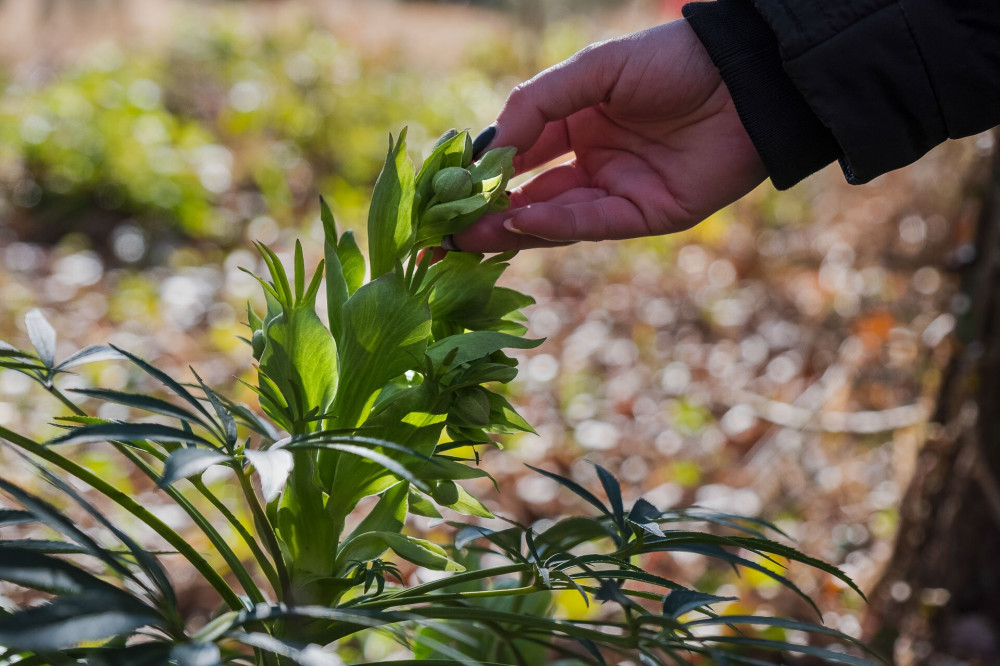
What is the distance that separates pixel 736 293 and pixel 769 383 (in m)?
0.62

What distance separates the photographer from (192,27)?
5266mm

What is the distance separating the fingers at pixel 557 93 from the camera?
2.27ft

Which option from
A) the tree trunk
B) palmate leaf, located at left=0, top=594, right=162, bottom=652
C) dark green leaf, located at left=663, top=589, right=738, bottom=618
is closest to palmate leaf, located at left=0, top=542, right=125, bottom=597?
palmate leaf, located at left=0, top=594, right=162, bottom=652

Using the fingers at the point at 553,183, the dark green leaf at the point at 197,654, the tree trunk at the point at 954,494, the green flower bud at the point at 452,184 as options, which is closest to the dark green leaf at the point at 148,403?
the dark green leaf at the point at 197,654

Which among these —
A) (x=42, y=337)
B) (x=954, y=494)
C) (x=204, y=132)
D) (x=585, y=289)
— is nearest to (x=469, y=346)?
(x=42, y=337)

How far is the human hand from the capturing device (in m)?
0.69

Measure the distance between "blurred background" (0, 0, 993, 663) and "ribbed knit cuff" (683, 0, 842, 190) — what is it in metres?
0.69

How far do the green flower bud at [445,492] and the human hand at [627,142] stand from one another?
21 cm

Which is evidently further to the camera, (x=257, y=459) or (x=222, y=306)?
(x=222, y=306)

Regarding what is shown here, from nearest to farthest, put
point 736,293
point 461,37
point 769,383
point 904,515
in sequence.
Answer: point 904,515
point 769,383
point 736,293
point 461,37

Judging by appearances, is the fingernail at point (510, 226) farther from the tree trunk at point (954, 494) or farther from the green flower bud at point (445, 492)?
the tree trunk at point (954, 494)

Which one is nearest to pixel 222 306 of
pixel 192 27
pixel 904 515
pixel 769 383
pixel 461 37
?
pixel 769 383

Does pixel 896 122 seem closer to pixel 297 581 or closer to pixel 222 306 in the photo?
pixel 297 581

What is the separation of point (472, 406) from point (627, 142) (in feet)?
→ 1.37
